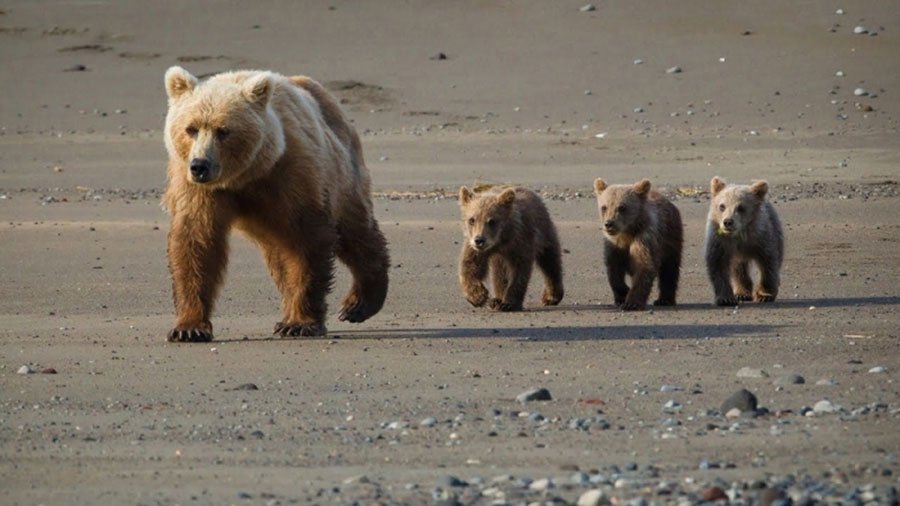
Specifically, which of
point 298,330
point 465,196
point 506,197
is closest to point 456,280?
point 465,196

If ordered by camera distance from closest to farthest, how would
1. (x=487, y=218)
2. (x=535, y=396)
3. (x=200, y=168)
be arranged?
(x=535, y=396), (x=200, y=168), (x=487, y=218)

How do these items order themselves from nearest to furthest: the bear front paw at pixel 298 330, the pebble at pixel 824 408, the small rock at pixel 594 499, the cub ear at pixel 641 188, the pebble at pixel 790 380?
the small rock at pixel 594 499
the pebble at pixel 824 408
the pebble at pixel 790 380
the bear front paw at pixel 298 330
the cub ear at pixel 641 188

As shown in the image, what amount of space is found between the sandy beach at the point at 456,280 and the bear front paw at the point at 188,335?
0.30 metres

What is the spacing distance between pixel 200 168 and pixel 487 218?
305 centimetres

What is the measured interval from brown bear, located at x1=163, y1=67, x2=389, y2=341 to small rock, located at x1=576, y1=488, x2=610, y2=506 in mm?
4227

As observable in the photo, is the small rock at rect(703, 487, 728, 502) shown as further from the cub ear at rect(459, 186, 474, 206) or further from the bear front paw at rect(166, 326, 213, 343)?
the cub ear at rect(459, 186, 474, 206)

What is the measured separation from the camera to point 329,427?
688cm

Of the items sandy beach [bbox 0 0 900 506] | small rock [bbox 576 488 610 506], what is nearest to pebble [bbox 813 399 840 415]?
sandy beach [bbox 0 0 900 506]

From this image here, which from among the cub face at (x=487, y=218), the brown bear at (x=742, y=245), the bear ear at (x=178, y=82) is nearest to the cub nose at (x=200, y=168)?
the bear ear at (x=178, y=82)

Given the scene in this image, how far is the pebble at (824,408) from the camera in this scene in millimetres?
6968

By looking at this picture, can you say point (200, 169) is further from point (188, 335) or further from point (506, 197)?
point (506, 197)

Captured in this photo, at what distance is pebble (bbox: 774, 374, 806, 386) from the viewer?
25.6 ft

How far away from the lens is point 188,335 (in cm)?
955

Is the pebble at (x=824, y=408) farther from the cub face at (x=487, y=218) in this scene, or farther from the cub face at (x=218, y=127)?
the cub face at (x=487, y=218)
